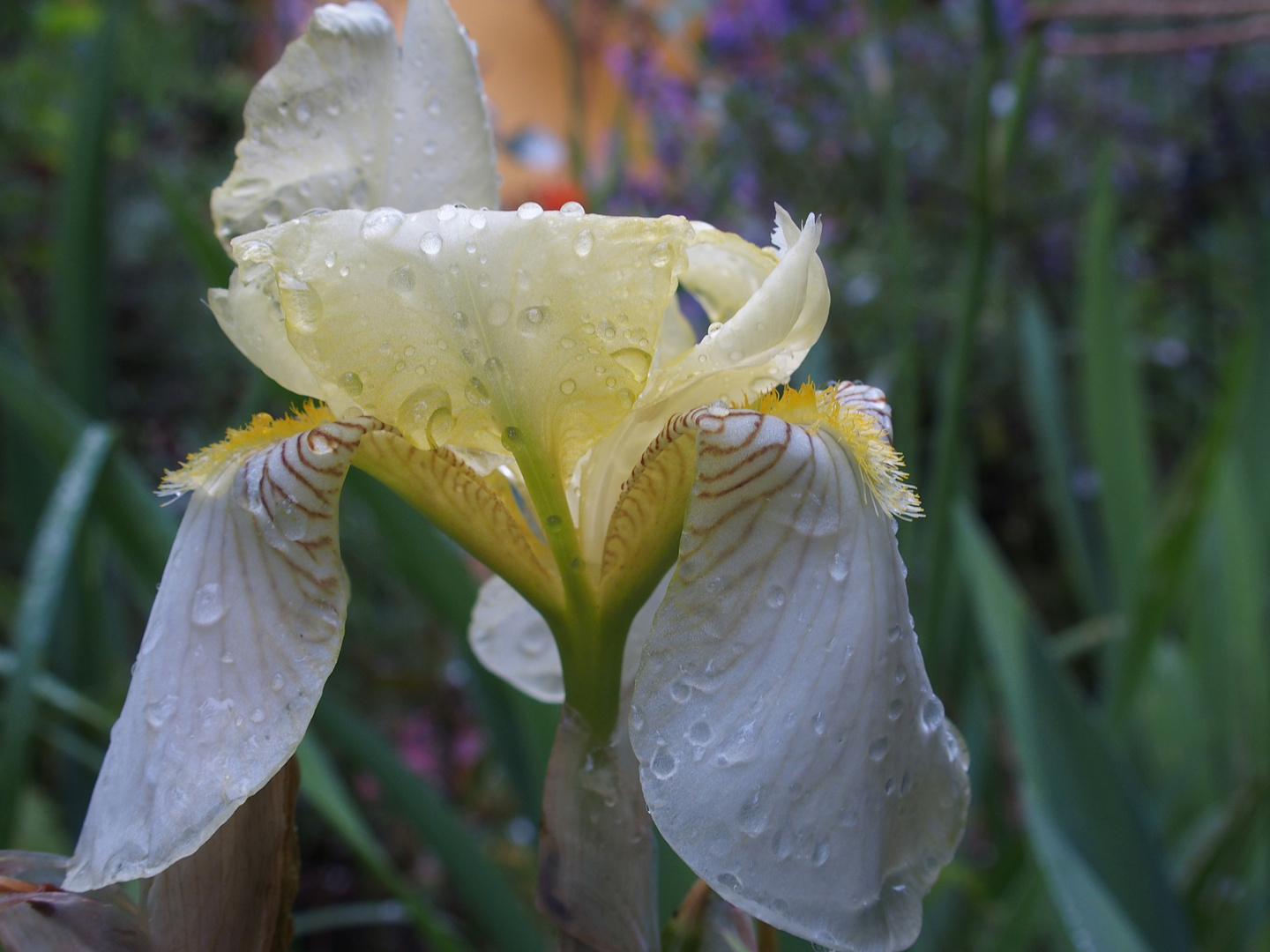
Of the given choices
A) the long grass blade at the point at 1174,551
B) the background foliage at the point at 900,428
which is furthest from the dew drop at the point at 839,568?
the long grass blade at the point at 1174,551

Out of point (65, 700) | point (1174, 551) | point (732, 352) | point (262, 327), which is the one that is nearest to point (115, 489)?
point (65, 700)

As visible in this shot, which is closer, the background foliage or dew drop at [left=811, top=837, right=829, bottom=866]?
dew drop at [left=811, top=837, right=829, bottom=866]

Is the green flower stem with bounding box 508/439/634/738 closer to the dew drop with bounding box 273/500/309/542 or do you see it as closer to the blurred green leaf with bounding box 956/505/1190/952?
the dew drop with bounding box 273/500/309/542

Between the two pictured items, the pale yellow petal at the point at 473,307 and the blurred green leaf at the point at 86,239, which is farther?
the blurred green leaf at the point at 86,239

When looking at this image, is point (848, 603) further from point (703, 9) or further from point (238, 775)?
point (703, 9)

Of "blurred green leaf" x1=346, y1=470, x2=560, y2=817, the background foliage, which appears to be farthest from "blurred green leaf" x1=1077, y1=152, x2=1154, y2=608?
"blurred green leaf" x1=346, y1=470, x2=560, y2=817

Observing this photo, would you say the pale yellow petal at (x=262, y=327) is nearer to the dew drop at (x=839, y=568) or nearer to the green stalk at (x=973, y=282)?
the dew drop at (x=839, y=568)
